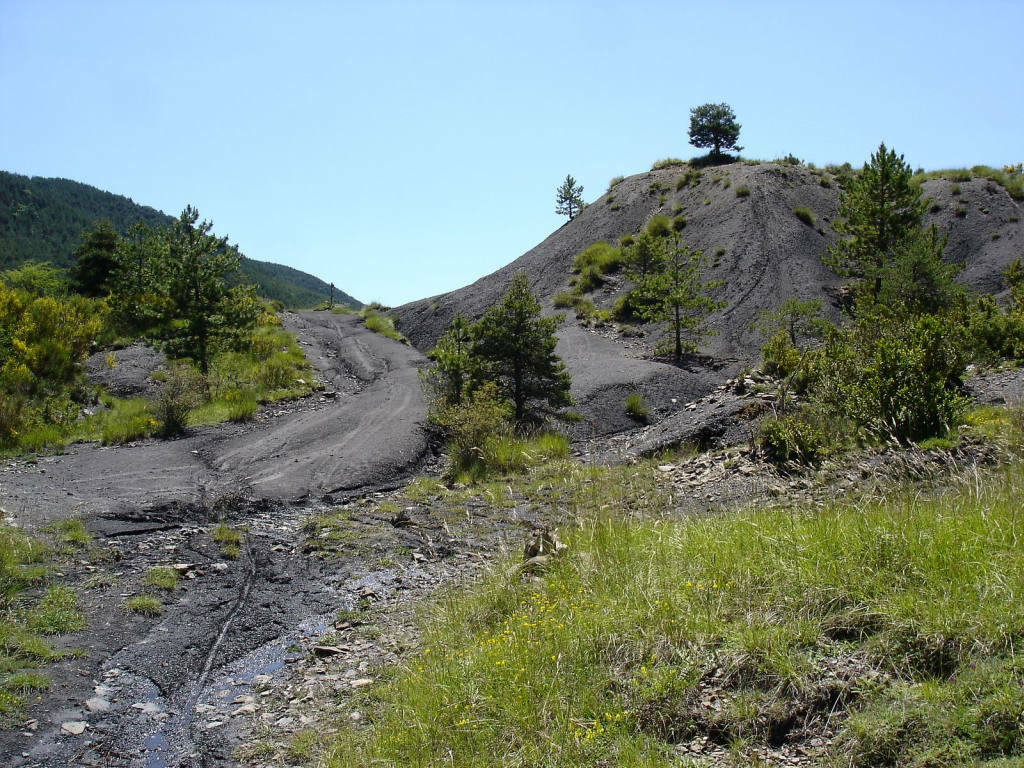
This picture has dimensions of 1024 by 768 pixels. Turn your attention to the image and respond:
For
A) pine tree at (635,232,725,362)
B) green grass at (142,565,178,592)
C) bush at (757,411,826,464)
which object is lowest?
green grass at (142,565,178,592)

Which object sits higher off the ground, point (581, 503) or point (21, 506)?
point (21, 506)

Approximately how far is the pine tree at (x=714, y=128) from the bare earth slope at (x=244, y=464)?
125 feet

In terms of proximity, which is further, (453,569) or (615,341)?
(615,341)

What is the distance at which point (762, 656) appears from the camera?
3779 mm

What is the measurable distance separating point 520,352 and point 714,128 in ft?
130

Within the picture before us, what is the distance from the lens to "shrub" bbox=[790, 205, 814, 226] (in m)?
35.6

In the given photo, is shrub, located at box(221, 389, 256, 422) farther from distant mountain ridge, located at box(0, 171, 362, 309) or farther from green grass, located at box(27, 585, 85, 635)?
distant mountain ridge, located at box(0, 171, 362, 309)

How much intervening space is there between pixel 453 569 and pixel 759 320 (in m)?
22.8

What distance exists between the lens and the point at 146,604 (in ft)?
23.0

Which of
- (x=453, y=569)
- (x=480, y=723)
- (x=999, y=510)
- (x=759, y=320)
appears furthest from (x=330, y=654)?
(x=759, y=320)

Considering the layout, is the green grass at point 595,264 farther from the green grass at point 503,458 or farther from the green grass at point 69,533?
the green grass at point 69,533

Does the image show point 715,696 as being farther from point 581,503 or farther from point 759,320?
point 759,320

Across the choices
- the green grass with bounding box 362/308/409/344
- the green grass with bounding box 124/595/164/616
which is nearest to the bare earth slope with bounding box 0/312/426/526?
the green grass with bounding box 124/595/164/616

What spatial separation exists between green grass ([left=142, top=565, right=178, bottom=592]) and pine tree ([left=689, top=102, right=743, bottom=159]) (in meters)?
48.1
